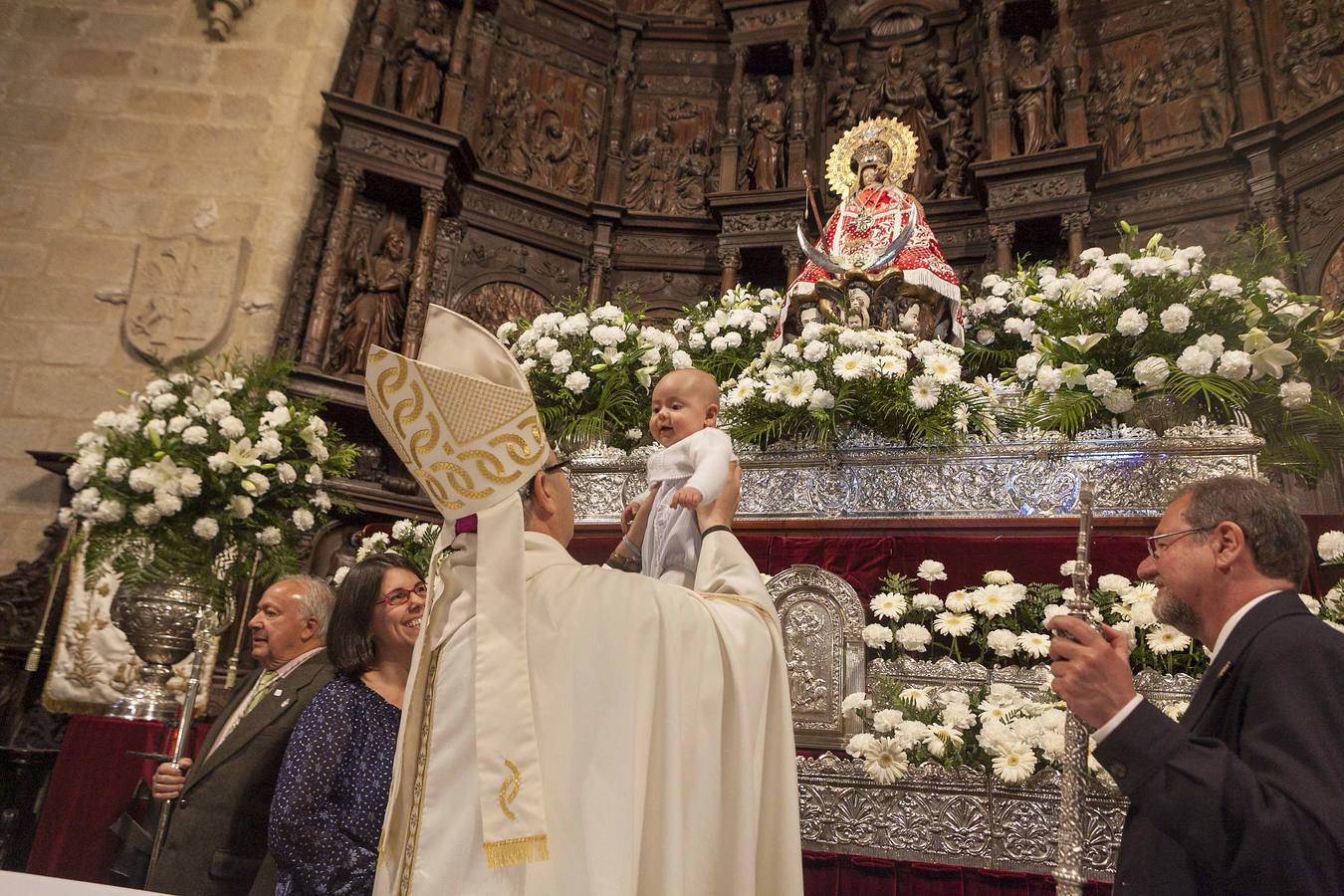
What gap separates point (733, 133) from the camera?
1022 centimetres

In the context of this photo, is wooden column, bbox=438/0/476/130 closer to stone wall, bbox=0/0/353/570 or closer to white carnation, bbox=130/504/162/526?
stone wall, bbox=0/0/353/570

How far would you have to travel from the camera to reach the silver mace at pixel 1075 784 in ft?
5.97

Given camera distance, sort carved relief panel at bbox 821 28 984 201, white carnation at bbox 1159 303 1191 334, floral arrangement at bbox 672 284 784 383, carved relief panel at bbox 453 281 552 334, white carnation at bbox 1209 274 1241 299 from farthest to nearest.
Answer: carved relief panel at bbox 821 28 984 201 < carved relief panel at bbox 453 281 552 334 < floral arrangement at bbox 672 284 784 383 < white carnation at bbox 1209 274 1241 299 < white carnation at bbox 1159 303 1191 334

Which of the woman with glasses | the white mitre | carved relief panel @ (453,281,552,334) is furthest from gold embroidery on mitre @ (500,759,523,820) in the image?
carved relief panel @ (453,281,552,334)

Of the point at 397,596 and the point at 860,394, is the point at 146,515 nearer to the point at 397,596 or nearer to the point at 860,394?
the point at 397,596

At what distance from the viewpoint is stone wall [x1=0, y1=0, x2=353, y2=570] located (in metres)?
7.87

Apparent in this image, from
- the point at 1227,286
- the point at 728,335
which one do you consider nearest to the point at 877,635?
the point at 1227,286

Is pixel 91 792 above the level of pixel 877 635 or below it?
below

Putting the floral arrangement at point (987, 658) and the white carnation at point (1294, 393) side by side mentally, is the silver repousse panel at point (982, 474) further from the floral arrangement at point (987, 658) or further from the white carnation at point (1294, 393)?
the floral arrangement at point (987, 658)

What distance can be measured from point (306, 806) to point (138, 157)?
822 cm

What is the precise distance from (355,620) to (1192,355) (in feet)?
11.7

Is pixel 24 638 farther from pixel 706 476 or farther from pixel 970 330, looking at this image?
pixel 970 330

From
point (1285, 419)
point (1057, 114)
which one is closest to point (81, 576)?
point (1285, 419)

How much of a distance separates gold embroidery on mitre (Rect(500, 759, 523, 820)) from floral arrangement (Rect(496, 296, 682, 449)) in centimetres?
352
